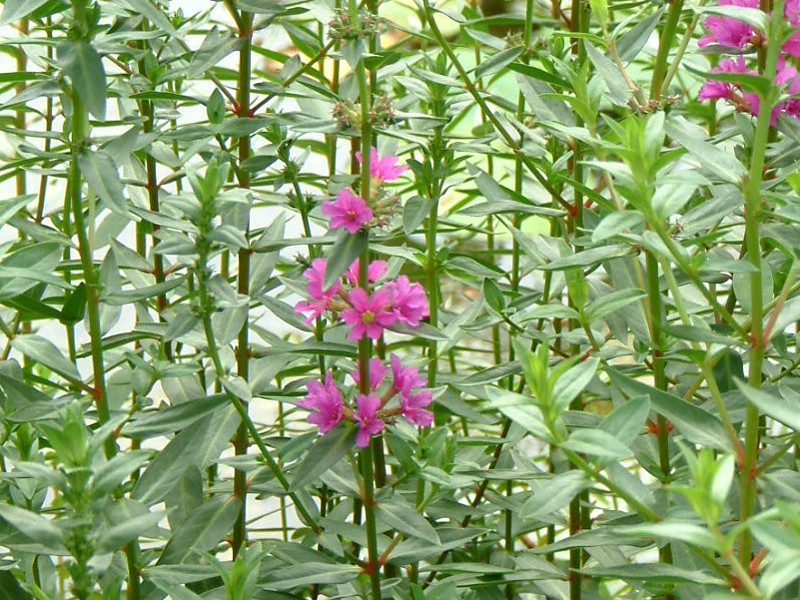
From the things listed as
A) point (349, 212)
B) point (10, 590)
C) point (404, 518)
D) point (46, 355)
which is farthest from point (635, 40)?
point (10, 590)

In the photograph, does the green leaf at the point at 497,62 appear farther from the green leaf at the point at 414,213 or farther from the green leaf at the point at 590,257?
the green leaf at the point at 590,257

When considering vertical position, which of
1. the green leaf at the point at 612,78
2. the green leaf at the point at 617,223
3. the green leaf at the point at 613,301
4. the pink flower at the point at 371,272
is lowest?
the green leaf at the point at 613,301

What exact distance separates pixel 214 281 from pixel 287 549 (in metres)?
0.27

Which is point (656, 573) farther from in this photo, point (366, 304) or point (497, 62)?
point (497, 62)

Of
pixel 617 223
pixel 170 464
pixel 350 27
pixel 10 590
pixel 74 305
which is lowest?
pixel 10 590

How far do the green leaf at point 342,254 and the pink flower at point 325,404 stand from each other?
0.08 m

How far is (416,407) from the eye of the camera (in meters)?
0.78

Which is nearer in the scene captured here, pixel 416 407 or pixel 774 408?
pixel 774 408

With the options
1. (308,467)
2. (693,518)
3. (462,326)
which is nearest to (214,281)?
(308,467)

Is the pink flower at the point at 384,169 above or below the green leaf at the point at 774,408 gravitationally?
above

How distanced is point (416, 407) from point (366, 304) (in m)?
0.09

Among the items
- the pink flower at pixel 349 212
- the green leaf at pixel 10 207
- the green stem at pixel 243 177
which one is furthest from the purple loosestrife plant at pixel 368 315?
the green leaf at pixel 10 207

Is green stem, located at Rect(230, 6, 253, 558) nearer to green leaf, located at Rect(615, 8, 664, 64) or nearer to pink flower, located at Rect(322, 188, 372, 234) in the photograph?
pink flower, located at Rect(322, 188, 372, 234)

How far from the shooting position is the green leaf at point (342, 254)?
2.35 feet
